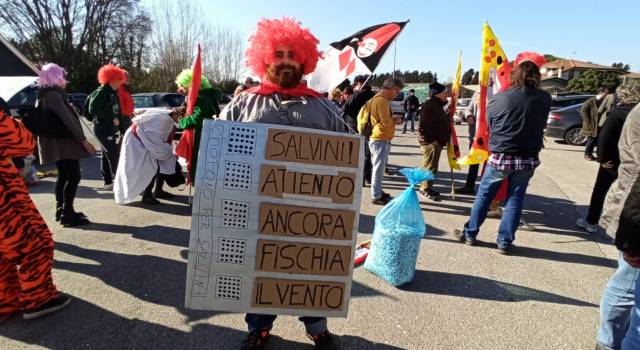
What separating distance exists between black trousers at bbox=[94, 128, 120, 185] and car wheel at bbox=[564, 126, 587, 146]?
47.4ft

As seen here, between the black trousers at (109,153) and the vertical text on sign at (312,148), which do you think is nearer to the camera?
the vertical text on sign at (312,148)

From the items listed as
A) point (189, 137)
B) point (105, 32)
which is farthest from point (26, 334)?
point (105, 32)

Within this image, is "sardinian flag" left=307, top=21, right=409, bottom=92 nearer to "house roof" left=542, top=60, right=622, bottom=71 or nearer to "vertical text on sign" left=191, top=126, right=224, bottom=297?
"vertical text on sign" left=191, top=126, right=224, bottom=297

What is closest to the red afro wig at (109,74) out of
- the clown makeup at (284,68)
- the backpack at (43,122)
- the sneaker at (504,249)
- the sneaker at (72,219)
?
the backpack at (43,122)

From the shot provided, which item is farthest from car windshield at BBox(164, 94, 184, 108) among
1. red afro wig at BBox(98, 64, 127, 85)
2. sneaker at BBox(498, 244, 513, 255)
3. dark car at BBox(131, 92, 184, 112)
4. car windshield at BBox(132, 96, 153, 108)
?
sneaker at BBox(498, 244, 513, 255)

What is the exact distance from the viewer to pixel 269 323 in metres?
2.29

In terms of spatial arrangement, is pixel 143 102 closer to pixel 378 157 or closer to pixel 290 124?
pixel 378 157

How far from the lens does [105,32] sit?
34406 millimetres

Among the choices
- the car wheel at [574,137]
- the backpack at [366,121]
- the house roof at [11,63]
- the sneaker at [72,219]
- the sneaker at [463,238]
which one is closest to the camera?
the house roof at [11,63]

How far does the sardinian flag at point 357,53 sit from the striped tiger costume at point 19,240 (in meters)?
2.95

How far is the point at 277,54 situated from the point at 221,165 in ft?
2.52

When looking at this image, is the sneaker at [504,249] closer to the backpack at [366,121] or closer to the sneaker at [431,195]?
the sneaker at [431,195]

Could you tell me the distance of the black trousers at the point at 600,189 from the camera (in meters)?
4.40

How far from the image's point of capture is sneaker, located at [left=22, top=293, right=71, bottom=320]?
8.27ft
